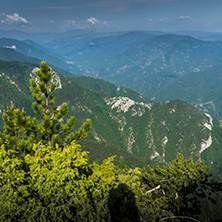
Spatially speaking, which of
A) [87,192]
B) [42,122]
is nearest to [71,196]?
[87,192]

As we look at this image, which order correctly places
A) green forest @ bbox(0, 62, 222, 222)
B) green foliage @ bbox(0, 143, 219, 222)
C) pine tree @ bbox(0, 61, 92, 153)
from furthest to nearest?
pine tree @ bbox(0, 61, 92, 153), green forest @ bbox(0, 62, 222, 222), green foliage @ bbox(0, 143, 219, 222)

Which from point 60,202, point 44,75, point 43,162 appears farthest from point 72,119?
point 60,202

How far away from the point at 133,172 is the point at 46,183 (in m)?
6.95

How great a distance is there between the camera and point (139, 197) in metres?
12.6

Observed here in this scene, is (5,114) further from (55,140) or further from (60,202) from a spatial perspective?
(60,202)

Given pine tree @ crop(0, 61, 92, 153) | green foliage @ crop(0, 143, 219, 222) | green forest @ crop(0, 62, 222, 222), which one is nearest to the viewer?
green foliage @ crop(0, 143, 219, 222)

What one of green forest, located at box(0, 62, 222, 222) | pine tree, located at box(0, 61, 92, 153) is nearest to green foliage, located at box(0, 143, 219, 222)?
green forest, located at box(0, 62, 222, 222)

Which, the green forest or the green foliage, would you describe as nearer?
the green foliage

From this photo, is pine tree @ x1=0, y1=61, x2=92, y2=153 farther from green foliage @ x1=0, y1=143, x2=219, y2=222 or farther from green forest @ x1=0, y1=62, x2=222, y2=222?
green forest @ x1=0, y1=62, x2=222, y2=222

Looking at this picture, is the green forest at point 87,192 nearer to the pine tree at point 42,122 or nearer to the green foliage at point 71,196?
the green foliage at point 71,196

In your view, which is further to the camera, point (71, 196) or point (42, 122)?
point (42, 122)

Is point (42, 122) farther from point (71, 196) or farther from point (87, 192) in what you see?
point (71, 196)

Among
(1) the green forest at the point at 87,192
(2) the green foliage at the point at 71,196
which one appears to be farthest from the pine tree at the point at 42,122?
(1) the green forest at the point at 87,192

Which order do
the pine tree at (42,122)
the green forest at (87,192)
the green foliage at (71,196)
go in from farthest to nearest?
the pine tree at (42,122), the green forest at (87,192), the green foliage at (71,196)
